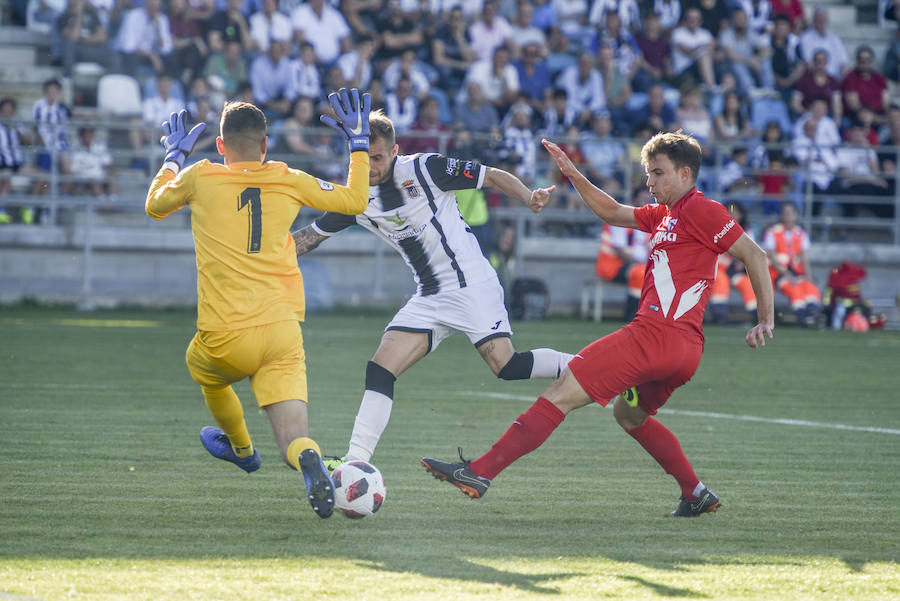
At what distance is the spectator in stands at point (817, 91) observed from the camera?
19969mm

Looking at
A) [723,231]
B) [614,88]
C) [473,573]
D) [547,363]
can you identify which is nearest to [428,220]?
[547,363]

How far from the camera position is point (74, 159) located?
56.1ft

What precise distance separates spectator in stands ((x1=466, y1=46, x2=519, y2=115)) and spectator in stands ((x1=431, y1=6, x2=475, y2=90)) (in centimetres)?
37

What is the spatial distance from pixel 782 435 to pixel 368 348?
5.83 metres

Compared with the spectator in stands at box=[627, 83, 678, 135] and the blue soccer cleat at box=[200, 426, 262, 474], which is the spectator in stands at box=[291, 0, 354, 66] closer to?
the spectator in stands at box=[627, 83, 678, 135]

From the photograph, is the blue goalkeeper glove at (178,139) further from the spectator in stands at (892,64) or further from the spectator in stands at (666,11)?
the spectator in stands at (892,64)

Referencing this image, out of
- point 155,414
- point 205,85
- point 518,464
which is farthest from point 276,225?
point 205,85

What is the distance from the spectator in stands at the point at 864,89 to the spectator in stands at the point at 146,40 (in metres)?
10.4

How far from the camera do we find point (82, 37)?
59.8ft

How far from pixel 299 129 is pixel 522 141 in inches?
121

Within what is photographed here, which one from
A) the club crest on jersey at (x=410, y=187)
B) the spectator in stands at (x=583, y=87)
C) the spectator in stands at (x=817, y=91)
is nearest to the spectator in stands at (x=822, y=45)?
the spectator in stands at (x=817, y=91)

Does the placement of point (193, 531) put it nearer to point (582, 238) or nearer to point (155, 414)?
point (155, 414)

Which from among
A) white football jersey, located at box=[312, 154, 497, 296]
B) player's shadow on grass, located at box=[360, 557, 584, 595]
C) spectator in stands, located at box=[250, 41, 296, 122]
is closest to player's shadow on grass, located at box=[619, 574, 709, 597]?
player's shadow on grass, located at box=[360, 557, 584, 595]

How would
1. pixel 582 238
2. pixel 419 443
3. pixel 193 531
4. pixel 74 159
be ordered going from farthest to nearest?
pixel 582 238
pixel 74 159
pixel 419 443
pixel 193 531
